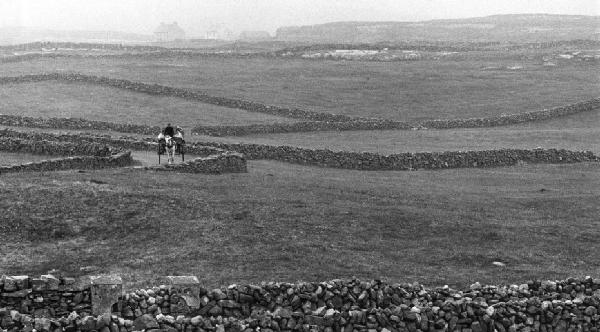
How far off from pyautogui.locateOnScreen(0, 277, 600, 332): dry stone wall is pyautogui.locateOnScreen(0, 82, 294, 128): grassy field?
45902mm

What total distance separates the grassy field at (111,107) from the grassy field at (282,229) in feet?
89.6

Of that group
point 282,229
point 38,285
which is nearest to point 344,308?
point 38,285

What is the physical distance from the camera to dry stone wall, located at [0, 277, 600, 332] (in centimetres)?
1630

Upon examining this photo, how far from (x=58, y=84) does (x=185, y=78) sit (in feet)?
50.6

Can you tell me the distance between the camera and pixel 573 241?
29.9 m

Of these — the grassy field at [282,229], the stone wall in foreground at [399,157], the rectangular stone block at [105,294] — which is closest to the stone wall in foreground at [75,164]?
the grassy field at [282,229]

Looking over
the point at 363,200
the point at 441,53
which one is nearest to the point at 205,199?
the point at 363,200

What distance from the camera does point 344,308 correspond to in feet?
59.7

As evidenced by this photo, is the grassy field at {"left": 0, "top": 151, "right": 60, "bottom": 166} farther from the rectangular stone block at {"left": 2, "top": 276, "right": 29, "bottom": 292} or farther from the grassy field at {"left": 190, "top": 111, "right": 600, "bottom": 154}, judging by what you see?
the rectangular stone block at {"left": 2, "top": 276, "right": 29, "bottom": 292}

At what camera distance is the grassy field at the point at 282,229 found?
24.5m

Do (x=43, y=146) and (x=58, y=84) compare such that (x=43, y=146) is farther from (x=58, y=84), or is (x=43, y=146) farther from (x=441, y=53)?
(x=441, y=53)

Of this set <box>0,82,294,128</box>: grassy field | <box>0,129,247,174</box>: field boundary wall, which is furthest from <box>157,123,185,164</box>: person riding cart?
<box>0,82,294,128</box>: grassy field

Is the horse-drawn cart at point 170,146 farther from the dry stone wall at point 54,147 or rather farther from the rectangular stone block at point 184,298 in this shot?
the rectangular stone block at point 184,298

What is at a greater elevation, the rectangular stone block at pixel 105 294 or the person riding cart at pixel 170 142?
the rectangular stone block at pixel 105 294
